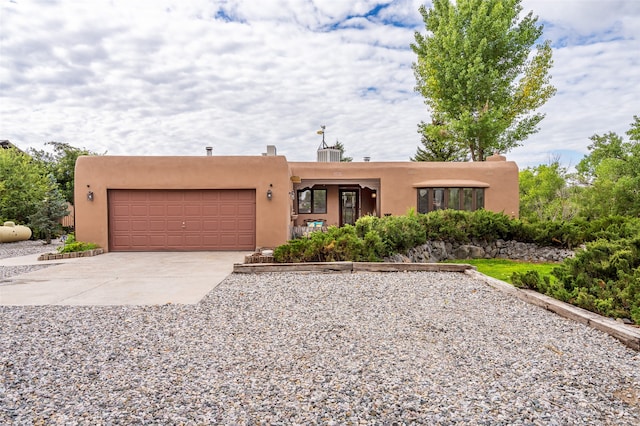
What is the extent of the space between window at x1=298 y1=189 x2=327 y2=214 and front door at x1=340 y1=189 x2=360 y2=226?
3.14 feet

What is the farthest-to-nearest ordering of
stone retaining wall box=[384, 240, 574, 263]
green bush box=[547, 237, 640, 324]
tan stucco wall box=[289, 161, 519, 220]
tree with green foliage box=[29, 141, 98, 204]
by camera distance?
tree with green foliage box=[29, 141, 98, 204], tan stucco wall box=[289, 161, 519, 220], stone retaining wall box=[384, 240, 574, 263], green bush box=[547, 237, 640, 324]

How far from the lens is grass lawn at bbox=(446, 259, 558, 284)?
26.1 feet

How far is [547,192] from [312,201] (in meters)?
15.6

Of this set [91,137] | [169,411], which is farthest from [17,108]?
[169,411]

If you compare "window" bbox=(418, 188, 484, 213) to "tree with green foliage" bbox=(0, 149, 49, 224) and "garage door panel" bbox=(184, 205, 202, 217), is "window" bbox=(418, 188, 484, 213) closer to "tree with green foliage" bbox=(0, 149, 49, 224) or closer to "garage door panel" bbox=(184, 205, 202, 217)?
"garage door panel" bbox=(184, 205, 202, 217)

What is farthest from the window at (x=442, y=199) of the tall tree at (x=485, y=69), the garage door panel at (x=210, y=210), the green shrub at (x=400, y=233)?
the garage door panel at (x=210, y=210)

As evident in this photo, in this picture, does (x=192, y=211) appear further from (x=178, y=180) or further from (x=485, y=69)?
(x=485, y=69)

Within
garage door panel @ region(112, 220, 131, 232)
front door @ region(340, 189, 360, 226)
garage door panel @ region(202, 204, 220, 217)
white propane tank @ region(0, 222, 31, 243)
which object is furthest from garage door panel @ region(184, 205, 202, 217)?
white propane tank @ region(0, 222, 31, 243)

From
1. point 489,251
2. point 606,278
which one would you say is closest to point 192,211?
point 489,251

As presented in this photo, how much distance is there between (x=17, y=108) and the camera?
667 inches

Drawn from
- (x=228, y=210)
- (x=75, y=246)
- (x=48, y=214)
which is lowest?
(x=75, y=246)

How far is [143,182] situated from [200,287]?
6.98 metres

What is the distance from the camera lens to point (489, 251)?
10961mm

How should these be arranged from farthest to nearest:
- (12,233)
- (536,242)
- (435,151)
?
(435,151)
(12,233)
(536,242)
